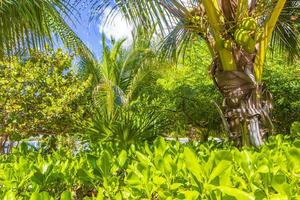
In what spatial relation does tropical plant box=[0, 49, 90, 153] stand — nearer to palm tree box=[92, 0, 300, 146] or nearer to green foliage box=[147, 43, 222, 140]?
green foliage box=[147, 43, 222, 140]

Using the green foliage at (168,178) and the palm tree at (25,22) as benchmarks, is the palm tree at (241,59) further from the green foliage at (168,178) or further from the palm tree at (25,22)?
the green foliage at (168,178)

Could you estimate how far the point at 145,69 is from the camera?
1534cm

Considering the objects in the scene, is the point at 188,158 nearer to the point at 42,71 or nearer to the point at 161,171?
the point at 161,171

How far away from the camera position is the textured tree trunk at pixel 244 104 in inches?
152

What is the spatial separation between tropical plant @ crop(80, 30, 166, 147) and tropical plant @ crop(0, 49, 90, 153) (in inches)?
22.6

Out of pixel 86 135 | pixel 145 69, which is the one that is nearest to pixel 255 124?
pixel 86 135

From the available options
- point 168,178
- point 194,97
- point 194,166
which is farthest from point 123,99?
point 194,166

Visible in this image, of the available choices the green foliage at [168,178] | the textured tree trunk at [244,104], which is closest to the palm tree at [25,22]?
the textured tree trunk at [244,104]

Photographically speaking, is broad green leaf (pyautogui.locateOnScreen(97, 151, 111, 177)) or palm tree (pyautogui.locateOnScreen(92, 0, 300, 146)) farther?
palm tree (pyautogui.locateOnScreen(92, 0, 300, 146))

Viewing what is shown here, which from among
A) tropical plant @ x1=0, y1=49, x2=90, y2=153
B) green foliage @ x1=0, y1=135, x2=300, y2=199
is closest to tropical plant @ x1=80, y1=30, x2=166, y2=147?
tropical plant @ x1=0, y1=49, x2=90, y2=153

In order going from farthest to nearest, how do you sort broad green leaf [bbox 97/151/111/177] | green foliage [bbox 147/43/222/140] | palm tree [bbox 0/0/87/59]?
1. green foliage [bbox 147/43/222/140]
2. palm tree [bbox 0/0/87/59]
3. broad green leaf [bbox 97/151/111/177]

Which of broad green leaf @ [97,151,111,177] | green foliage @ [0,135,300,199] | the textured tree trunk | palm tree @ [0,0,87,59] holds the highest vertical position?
palm tree @ [0,0,87,59]

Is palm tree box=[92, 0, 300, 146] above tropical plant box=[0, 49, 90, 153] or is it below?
below

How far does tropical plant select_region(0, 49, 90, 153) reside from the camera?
800 centimetres
